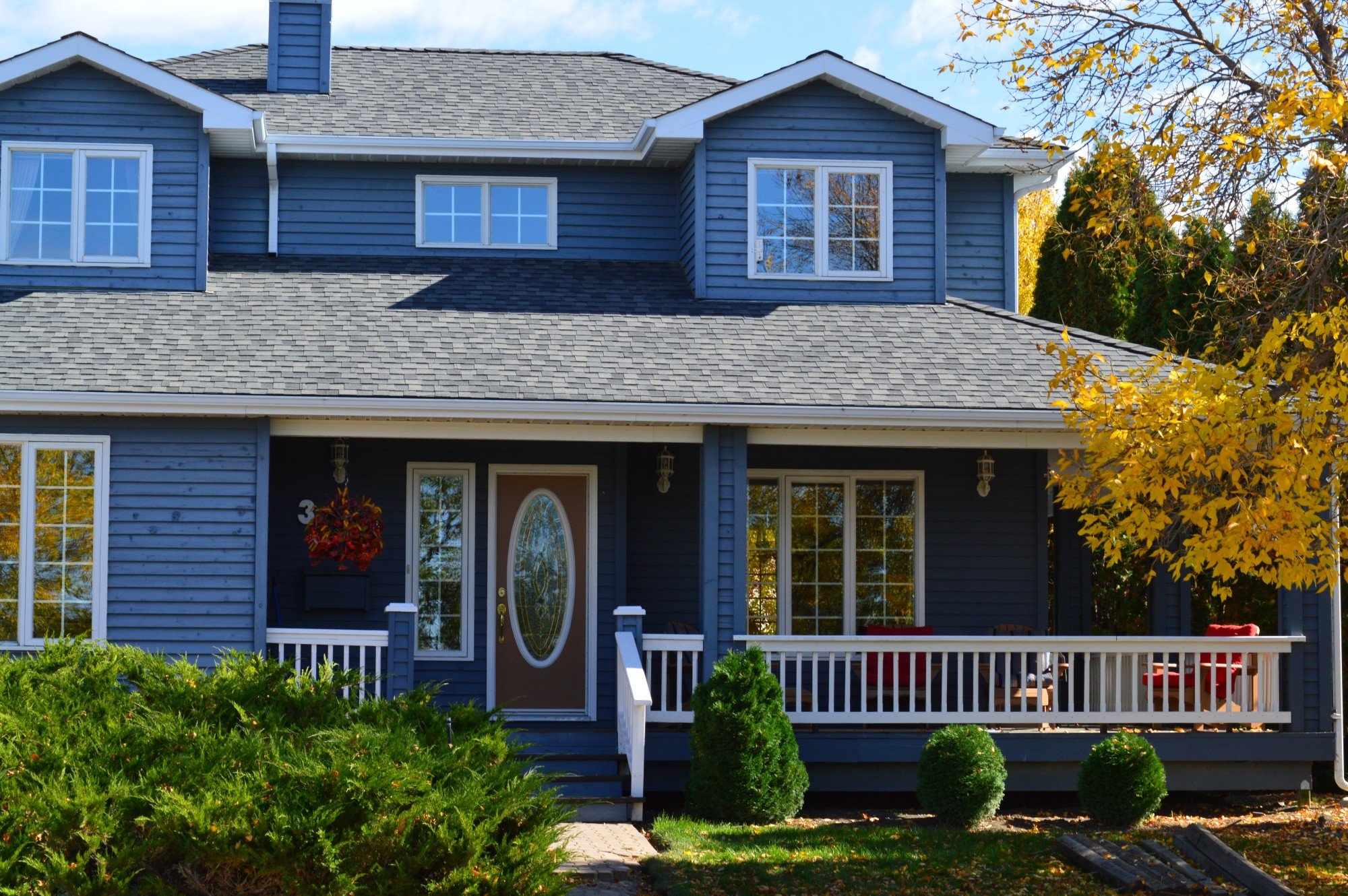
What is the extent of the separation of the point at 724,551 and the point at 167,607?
4274 mm

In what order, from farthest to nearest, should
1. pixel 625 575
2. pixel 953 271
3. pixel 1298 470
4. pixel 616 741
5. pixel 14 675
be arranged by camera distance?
1. pixel 953 271
2. pixel 625 575
3. pixel 616 741
4. pixel 1298 470
5. pixel 14 675

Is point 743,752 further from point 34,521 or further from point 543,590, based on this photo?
point 34,521

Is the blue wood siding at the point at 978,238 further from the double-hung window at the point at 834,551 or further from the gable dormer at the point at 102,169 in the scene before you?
the gable dormer at the point at 102,169

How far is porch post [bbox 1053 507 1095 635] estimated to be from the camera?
13.5 metres

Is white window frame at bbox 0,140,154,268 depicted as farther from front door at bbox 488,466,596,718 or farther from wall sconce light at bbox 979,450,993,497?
wall sconce light at bbox 979,450,993,497

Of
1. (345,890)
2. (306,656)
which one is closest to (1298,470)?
(345,890)

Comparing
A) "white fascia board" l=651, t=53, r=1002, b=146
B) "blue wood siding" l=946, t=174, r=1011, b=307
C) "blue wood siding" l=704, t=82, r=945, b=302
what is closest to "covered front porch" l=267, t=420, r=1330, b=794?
"blue wood siding" l=704, t=82, r=945, b=302

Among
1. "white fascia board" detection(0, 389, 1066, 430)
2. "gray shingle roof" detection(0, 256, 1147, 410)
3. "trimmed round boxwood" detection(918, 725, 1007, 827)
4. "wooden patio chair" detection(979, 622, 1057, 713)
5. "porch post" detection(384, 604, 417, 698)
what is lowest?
"trimmed round boxwood" detection(918, 725, 1007, 827)

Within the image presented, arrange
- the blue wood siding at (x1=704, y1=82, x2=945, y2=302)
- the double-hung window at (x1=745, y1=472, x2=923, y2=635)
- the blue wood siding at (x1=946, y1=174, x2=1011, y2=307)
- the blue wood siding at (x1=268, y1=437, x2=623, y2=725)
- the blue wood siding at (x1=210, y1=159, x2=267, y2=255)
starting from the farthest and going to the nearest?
the blue wood siding at (x1=946, y1=174, x2=1011, y2=307), the blue wood siding at (x1=210, y1=159, x2=267, y2=255), the double-hung window at (x1=745, y1=472, x2=923, y2=635), the blue wood siding at (x1=704, y1=82, x2=945, y2=302), the blue wood siding at (x1=268, y1=437, x2=623, y2=725)

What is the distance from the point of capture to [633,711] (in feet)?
32.3

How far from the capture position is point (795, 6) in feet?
32.8

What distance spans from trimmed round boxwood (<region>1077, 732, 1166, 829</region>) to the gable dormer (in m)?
8.46

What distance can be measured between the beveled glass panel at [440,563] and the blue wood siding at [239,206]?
3.01 meters

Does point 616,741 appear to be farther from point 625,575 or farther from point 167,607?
point 167,607
